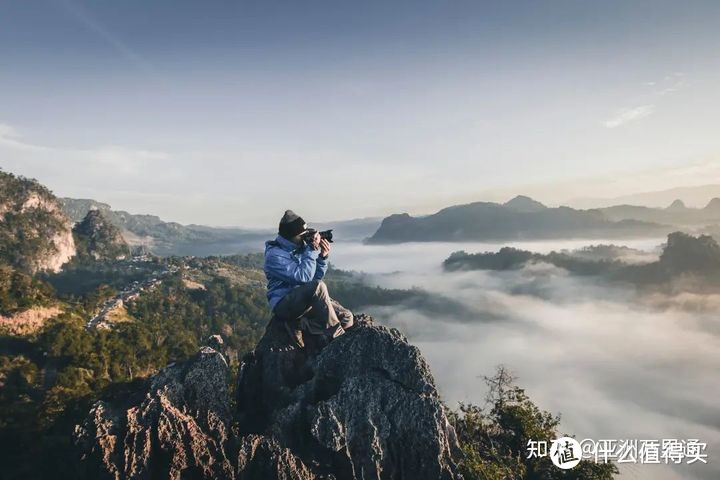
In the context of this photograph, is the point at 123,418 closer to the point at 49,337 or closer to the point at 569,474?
the point at 569,474

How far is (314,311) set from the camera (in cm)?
1606

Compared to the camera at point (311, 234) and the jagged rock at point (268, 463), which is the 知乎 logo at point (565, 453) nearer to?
the jagged rock at point (268, 463)

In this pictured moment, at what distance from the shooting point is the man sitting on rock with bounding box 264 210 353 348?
48.1 feet

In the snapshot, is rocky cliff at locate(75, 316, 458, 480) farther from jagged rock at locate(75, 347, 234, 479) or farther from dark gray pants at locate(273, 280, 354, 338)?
dark gray pants at locate(273, 280, 354, 338)

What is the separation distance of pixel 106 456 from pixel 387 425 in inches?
354

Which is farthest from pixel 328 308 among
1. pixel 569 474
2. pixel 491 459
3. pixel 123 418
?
pixel 569 474

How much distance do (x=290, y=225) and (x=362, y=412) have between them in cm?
A: 688

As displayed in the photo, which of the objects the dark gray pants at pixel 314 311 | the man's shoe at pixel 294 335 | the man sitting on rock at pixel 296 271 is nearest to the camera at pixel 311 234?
the man sitting on rock at pixel 296 271

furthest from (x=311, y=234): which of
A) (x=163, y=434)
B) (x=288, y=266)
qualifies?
(x=163, y=434)

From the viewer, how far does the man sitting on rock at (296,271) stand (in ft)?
48.1

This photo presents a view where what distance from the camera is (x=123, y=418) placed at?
14414mm

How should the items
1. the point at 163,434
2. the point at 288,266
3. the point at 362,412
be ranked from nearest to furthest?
1. the point at 163,434
2. the point at 362,412
3. the point at 288,266

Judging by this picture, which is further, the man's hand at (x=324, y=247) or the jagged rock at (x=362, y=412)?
the man's hand at (x=324, y=247)

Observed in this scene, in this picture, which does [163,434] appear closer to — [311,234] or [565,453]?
[311,234]
